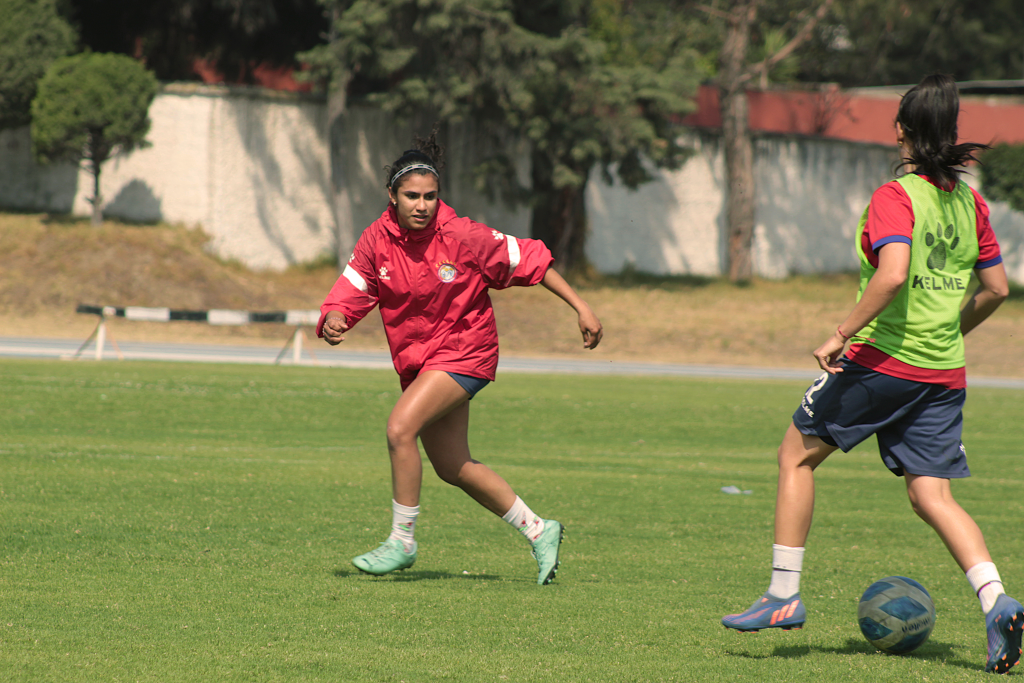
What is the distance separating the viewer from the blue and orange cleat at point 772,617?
4309mm

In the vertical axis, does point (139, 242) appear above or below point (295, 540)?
below

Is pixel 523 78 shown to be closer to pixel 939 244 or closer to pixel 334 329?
pixel 334 329

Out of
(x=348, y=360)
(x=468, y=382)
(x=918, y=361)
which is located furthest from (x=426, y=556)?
(x=348, y=360)

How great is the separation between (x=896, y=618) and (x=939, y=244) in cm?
144

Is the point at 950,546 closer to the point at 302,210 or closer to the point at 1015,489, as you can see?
the point at 1015,489

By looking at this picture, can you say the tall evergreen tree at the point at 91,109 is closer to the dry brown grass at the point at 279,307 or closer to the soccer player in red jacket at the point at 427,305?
the dry brown grass at the point at 279,307

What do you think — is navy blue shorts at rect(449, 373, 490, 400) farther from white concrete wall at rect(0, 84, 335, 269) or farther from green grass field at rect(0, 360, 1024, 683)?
white concrete wall at rect(0, 84, 335, 269)

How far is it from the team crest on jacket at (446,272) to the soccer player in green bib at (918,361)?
68.4 inches

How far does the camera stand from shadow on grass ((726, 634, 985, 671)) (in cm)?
441

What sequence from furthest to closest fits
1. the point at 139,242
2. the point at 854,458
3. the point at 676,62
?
the point at 676,62 < the point at 139,242 < the point at 854,458

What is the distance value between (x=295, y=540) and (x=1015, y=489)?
20.1 feet

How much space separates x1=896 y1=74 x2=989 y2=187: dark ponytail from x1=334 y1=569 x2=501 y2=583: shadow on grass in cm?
274

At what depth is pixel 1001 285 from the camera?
459cm

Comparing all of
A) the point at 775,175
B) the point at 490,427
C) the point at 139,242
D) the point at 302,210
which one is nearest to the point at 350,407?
the point at 490,427
